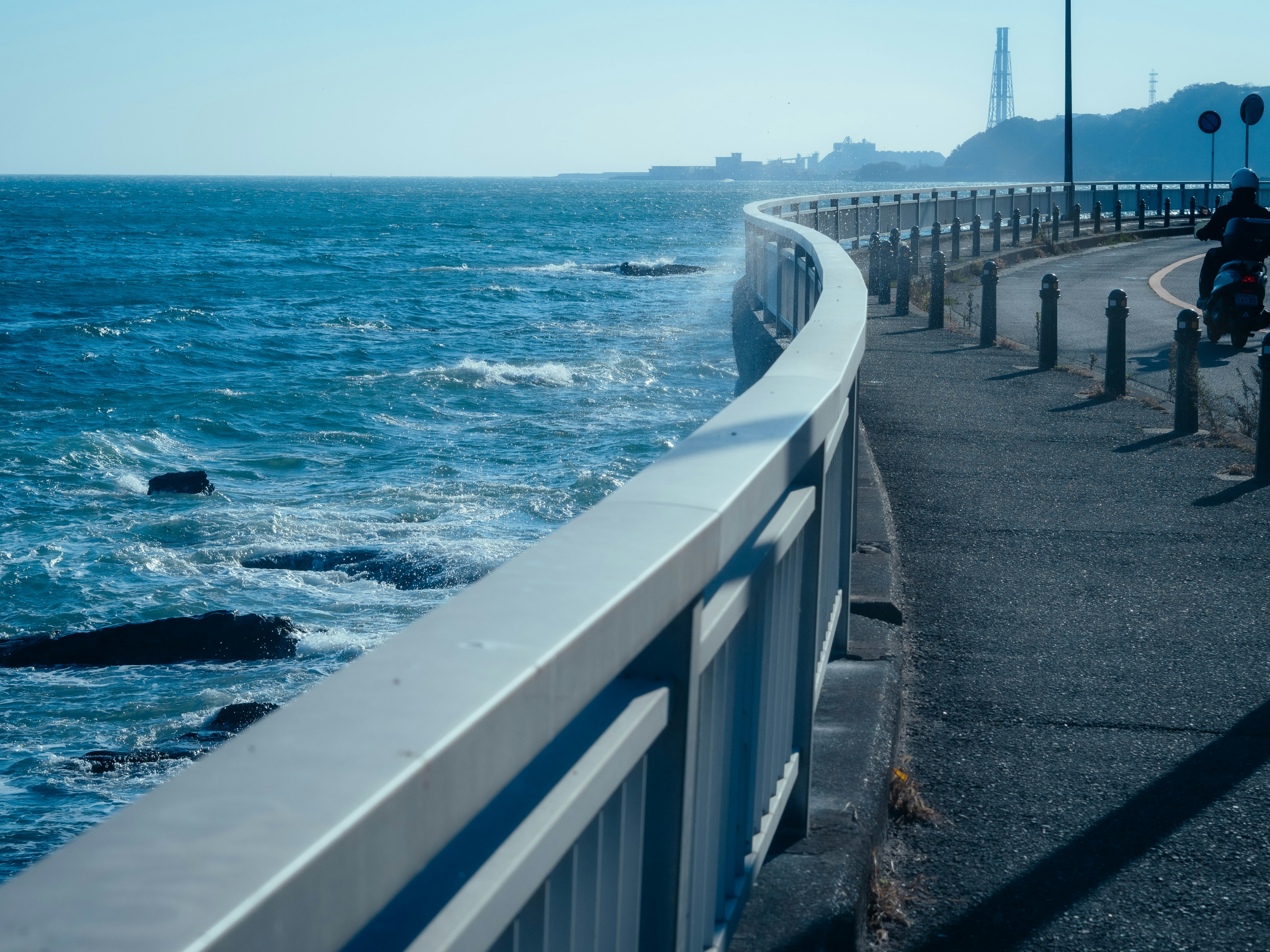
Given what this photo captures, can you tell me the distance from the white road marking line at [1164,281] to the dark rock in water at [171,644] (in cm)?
1233

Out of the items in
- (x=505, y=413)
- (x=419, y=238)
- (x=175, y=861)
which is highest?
(x=419, y=238)

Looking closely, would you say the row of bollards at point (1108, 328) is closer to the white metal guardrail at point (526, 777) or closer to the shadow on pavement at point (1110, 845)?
the shadow on pavement at point (1110, 845)

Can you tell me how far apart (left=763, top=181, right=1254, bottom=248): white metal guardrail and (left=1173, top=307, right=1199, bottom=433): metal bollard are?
10960 millimetres

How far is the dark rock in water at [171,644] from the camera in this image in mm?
11672

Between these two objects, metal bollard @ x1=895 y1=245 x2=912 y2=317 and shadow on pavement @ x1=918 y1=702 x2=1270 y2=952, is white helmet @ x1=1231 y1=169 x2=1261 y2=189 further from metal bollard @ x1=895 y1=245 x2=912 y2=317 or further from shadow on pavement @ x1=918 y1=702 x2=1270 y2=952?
shadow on pavement @ x1=918 y1=702 x2=1270 y2=952

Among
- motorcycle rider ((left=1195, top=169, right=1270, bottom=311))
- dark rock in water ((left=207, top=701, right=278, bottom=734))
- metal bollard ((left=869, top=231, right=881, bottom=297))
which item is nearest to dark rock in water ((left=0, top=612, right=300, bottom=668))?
dark rock in water ((left=207, top=701, right=278, bottom=734))

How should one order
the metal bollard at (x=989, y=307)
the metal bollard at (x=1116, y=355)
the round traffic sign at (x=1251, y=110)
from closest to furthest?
the metal bollard at (x=1116, y=355) → the metal bollard at (x=989, y=307) → the round traffic sign at (x=1251, y=110)

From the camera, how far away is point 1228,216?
43.6 ft

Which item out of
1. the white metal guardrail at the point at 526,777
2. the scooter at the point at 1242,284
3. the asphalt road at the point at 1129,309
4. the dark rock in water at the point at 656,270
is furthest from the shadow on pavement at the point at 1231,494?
the dark rock in water at the point at 656,270

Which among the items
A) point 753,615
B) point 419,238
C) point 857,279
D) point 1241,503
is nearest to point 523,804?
point 753,615

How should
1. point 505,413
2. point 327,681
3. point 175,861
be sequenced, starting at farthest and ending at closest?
point 505,413 → point 327,681 → point 175,861

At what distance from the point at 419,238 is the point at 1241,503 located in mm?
100191

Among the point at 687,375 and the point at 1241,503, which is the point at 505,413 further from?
the point at 1241,503

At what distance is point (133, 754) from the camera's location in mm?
9672
